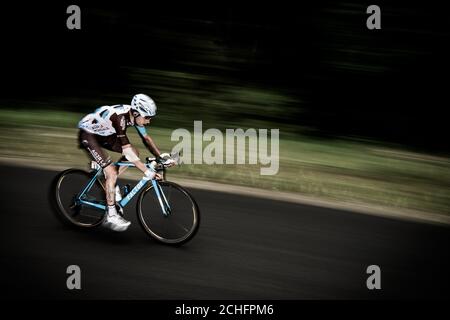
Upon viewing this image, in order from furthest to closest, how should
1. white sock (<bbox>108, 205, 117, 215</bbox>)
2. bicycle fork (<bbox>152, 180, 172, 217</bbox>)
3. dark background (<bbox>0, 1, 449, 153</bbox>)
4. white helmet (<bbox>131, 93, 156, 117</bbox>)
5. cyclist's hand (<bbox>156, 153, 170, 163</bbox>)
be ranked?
dark background (<bbox>0, 1, 449, 153</bbox>), white sock (<bbox>108, 205, 117, 215</bbox>), bicycle fork (<bbox>152, 180, 172, 217</bbox>), cyclist's hand (<bbox>156, 153, 170, 163</bbox>), white helmet (<bbox>131, 93, 156, 117</bbox>)

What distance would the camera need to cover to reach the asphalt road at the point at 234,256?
568 cm

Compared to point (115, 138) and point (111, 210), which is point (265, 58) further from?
point (111, 210)

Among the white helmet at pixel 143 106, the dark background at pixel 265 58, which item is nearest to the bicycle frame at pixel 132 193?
the white helmet at pixel 143 106

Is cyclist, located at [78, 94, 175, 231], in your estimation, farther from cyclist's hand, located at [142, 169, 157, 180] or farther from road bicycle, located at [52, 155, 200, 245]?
road bicycle, located at [52, 155, 200, 245]

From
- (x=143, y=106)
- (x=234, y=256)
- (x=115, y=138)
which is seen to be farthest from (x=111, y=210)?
(x=234, y=256)

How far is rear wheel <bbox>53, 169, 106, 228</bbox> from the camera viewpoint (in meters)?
6.92

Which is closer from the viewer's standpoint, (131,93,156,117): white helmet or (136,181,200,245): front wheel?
(131,93,156,117): white helmet

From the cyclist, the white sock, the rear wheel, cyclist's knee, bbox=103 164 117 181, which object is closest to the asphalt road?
the rear wheel

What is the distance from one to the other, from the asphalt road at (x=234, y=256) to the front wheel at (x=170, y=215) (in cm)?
16

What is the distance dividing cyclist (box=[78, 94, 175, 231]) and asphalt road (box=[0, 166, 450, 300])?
0.45 meters

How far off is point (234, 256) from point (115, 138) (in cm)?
191

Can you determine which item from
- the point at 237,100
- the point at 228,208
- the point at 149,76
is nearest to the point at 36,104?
the point at 149,76

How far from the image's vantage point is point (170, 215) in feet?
21.7

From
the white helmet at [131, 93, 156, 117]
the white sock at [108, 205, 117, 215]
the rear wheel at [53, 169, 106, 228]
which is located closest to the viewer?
the white helmet at [131, 93, 156, 117]
